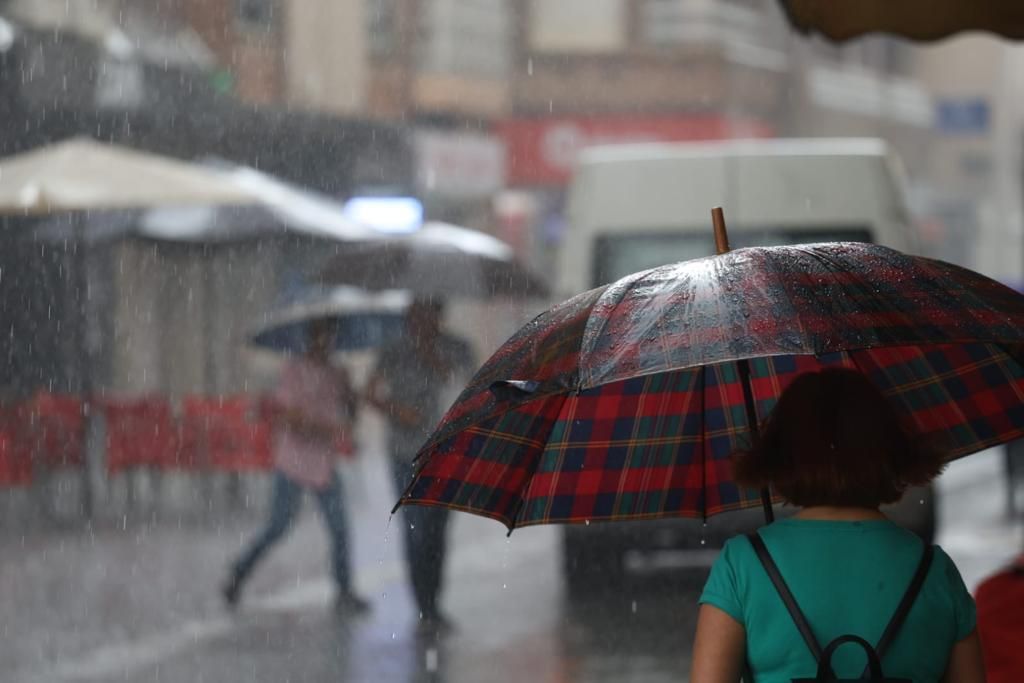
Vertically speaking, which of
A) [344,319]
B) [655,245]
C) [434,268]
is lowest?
[344,319]

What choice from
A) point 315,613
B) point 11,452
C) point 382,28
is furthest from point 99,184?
point 382,28

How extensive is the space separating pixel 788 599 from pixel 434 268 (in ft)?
19.9

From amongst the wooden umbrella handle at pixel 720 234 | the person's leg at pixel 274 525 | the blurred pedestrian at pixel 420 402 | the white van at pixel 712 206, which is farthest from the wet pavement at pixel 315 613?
the wooden umbrella handle at pixel 720 234

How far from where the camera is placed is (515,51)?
→ 878 inches

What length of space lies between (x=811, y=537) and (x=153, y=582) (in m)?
7.35

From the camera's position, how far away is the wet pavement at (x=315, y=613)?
26.1 feet

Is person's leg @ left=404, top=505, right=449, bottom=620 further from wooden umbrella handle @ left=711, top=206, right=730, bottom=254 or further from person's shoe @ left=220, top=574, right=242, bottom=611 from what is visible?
wooden umbrella handle @ left=711, top=206, right=730, bottom=254

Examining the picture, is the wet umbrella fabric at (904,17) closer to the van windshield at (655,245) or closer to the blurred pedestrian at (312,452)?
the van windshield at (655,245)

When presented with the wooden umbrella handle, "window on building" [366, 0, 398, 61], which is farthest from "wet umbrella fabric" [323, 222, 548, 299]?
"window on building" [366, 0, 398, 61]

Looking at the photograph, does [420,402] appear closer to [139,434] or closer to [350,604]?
[350,604]

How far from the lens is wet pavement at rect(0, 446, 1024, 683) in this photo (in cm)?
797

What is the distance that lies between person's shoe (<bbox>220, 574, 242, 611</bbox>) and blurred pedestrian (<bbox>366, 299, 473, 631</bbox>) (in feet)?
3.41

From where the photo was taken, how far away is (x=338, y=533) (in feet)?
30.0

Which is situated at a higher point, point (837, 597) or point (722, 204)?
point (722, 204)
